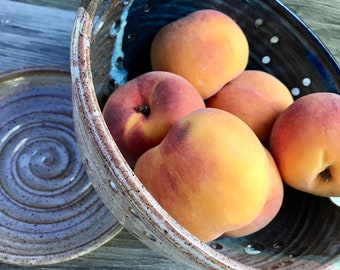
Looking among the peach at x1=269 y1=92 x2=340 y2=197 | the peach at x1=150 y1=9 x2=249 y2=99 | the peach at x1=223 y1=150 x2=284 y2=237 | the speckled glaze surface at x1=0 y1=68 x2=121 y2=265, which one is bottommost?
the speckled glaze surface at x1=0 y1=68 x2=121 y2=265

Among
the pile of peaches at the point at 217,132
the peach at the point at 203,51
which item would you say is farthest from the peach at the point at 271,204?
the peach at the point at 203,51

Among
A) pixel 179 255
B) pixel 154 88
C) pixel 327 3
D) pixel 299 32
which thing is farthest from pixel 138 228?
pixel 327 3

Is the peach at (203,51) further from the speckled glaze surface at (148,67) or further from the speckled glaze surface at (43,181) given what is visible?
the speckled glaze surface at (43,181)

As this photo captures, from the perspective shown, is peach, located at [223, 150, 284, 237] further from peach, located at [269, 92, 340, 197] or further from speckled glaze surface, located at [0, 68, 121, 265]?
speckled glaze surface, located at [0, 68, 121, 265]

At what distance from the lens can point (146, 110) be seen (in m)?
0.48

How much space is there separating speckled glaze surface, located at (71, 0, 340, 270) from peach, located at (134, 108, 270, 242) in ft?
0.12

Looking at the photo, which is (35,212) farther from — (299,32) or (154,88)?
(299,32)

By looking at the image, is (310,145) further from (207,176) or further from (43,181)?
(43,181)

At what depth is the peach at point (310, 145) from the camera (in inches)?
18.1

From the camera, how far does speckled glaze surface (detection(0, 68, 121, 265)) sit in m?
0.54

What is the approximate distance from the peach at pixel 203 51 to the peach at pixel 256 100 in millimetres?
12

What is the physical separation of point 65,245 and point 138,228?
0.18 metres

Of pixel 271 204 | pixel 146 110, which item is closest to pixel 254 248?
pixel 271 204

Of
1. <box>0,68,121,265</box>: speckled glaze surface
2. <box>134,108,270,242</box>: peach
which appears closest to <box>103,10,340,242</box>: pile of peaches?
<box>134,108,270,242</box>: peach
